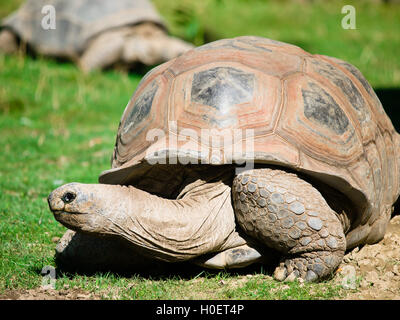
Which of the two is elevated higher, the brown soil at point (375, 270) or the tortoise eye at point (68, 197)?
the tortoise eye at point (68, 197)

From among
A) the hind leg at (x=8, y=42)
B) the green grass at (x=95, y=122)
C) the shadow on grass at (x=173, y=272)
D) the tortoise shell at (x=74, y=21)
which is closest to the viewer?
the green grass at (x=95, y=122)

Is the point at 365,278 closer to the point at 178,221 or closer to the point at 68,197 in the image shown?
the point at 178,221

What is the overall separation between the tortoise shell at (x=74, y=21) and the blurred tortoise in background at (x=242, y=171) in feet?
20.9

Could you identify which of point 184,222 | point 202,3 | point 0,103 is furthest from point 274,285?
point 202,3

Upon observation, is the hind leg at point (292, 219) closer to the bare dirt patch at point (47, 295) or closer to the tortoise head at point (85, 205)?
the tortoise head at point (85, 205)

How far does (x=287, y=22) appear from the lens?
11367 millimetres

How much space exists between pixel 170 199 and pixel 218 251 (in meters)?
0.41

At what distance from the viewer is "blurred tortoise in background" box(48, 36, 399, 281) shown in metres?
2.76

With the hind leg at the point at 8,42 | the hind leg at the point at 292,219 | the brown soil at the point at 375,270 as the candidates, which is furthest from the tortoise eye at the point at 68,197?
the hind leg at the point at 8,42

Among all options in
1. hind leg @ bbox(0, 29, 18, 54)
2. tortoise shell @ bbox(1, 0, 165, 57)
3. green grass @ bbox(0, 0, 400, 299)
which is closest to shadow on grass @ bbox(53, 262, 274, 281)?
green grass @ bbox(0, 0, 400, 299)

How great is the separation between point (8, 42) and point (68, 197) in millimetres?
8045

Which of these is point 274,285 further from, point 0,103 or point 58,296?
point 0,103

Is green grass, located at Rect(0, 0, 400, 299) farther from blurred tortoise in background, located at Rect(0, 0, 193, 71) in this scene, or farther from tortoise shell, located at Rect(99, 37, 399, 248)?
tortoise shell, located at Rect(99, 37, 399, 248)

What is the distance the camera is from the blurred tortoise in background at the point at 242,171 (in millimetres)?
2760
